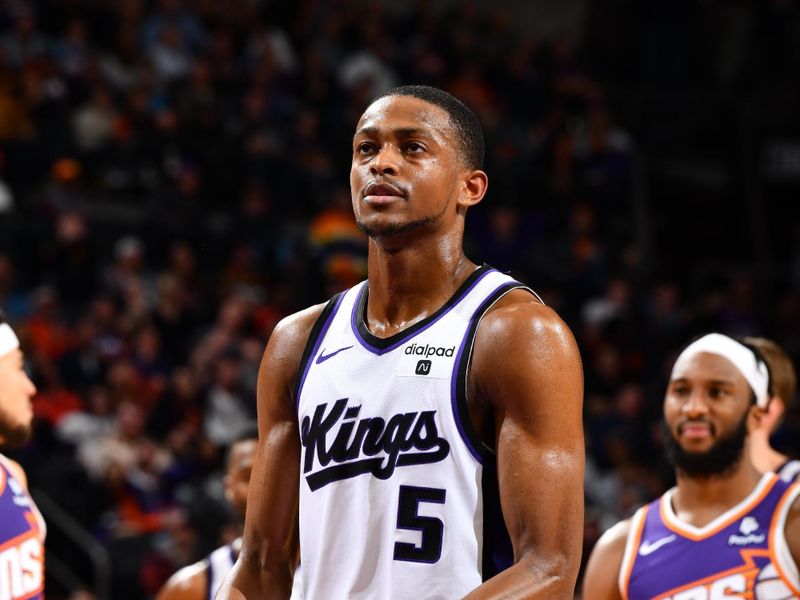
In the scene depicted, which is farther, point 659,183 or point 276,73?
point 659,183

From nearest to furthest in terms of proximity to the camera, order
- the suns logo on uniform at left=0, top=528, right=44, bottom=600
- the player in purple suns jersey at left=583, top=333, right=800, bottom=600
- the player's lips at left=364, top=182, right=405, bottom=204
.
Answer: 1. the player's lips at left=364, top=182, right=405, bottom=204
2. the suns logo on uniform at left=0, top=528, right=44, bottom=600
3. the player in purple suns jersey at left=583, top=333, right=800, bottom=600

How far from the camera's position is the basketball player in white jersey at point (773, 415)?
5.45m

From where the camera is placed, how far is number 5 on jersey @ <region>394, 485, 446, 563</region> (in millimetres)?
3158

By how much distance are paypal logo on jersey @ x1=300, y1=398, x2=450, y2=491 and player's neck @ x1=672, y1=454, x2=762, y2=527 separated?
7.53ft

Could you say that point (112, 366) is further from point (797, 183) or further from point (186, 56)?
point (797, 183)

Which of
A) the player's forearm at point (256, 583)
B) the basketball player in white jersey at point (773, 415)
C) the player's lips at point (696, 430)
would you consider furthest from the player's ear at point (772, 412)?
the player's forearm at point (256, 583)

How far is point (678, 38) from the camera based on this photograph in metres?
18.1

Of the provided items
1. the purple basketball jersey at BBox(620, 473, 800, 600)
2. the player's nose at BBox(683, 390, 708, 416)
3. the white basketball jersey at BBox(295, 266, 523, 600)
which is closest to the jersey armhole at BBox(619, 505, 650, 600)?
the purple basketball jersey at BBox(620, 473, 800, 600)

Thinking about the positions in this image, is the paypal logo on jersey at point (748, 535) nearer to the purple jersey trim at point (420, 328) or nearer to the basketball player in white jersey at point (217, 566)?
the basketball player in white jersey at point (217, 566)

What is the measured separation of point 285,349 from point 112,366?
7256 millimetres

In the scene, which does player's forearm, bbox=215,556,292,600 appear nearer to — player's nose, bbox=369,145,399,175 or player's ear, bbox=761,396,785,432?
player's nose, bbox=369,145,399,175

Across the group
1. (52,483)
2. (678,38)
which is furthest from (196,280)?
(678,38)

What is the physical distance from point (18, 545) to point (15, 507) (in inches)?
4.7

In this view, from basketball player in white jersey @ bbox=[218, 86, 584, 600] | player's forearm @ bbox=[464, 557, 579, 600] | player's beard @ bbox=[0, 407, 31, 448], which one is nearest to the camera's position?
player's forearm @ bbox=[464, 557, 579, 600]
